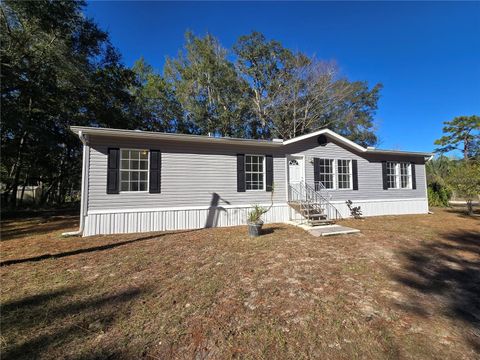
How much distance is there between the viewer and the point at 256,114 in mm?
20359

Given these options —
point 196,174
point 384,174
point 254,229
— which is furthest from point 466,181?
point 196,174

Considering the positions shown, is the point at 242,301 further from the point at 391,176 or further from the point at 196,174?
the point at 391,176

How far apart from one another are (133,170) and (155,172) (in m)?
0.72

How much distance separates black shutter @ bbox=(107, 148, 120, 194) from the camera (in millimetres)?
7551

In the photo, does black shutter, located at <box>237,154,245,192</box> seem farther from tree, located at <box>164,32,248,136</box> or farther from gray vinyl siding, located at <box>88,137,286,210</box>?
tree, located at <box>164,32,248,136</box>

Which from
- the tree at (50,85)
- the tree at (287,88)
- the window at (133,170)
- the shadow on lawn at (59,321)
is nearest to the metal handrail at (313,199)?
the window at (133,170)

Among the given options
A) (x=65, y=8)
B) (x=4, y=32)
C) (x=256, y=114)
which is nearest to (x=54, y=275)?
(x=4, y=32)

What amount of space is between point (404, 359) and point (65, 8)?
19.2 metres

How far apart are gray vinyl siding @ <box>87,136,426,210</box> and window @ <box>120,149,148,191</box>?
9.8 inches

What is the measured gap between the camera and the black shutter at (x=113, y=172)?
7.55 meters

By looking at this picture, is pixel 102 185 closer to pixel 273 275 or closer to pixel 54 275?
pixel 54 275

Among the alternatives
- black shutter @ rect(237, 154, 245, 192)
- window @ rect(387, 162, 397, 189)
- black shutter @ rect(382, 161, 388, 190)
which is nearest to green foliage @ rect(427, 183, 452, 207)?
window @ rect(387, 162, 397, 189)

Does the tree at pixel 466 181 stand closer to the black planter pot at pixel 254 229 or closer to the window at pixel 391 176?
the window at pixel 391 176

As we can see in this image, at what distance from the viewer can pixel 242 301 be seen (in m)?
3.33
